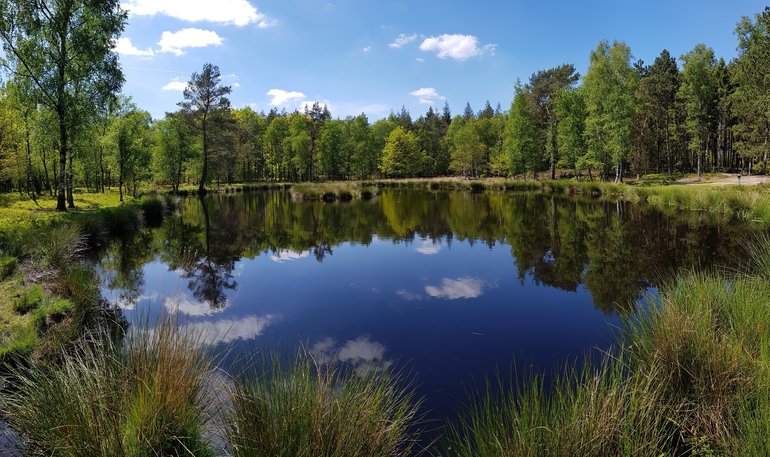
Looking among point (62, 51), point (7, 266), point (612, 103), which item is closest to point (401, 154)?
point (612, 103)

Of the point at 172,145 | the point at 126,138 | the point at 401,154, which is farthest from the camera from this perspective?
the point at 401,154

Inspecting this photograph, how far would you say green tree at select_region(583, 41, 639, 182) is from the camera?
40.3m

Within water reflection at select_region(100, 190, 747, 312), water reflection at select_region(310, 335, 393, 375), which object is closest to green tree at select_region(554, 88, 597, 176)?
water reflection at select_region(100, 190, 747, 312)

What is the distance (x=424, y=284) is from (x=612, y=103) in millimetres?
38713

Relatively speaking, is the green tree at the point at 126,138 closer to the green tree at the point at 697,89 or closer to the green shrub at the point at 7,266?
the green shrub at the point at 7,266

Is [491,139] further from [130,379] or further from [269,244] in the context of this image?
[130,379]

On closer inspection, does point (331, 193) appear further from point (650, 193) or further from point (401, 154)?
point (401, 154)

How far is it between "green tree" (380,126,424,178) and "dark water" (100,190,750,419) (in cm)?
5190

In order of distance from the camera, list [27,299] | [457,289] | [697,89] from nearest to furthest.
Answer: [27,299]
[457,289]
[697,89]

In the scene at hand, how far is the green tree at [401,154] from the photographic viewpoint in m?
73.6

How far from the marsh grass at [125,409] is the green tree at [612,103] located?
45.1m

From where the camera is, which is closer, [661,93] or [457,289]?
[457,289]

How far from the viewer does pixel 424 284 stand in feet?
37.6

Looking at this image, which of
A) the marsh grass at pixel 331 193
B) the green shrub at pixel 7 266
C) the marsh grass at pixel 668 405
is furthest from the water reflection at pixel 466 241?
the marsh grass at pixel 331 193
